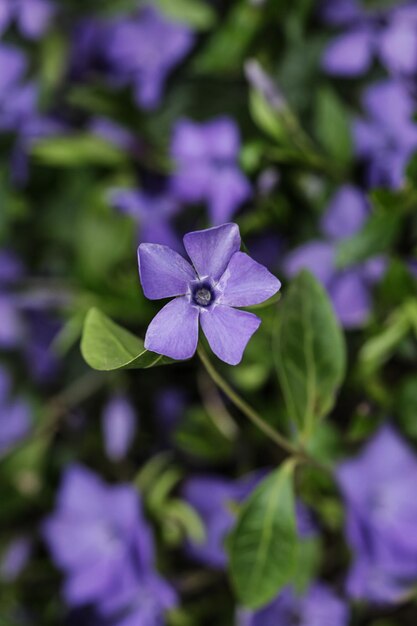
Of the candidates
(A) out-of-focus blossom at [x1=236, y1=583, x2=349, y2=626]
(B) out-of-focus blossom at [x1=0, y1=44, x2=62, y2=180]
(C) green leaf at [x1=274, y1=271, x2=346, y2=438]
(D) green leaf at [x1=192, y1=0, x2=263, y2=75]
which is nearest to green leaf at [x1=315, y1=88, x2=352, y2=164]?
(D) green leaf at [x1=192, y1=0, x2=263, y2=75]

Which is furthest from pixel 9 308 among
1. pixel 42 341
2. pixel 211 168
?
→ pixel 211 168

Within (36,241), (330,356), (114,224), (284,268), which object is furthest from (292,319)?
(36,241)

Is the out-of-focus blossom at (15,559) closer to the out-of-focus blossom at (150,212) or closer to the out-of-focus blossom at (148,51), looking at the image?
the out-of-focus blossom at (150,212)

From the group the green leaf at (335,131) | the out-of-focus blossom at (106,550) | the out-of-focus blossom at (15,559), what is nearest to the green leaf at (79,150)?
the green leaf at (335,131)

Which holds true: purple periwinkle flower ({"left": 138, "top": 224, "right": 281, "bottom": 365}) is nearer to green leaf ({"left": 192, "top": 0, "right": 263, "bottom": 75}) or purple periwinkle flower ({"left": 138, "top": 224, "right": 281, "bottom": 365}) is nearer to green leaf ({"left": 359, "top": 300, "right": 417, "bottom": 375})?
green leaf ({"left": 359, "top": 300, "right": 417, "bottom": 375})

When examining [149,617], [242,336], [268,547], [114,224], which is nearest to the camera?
[242,336]

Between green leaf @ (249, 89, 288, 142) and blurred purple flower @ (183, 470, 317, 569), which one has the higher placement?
green leaf @ (249, 89, 288, 142)

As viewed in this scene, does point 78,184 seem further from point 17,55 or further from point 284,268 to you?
point 284,268
